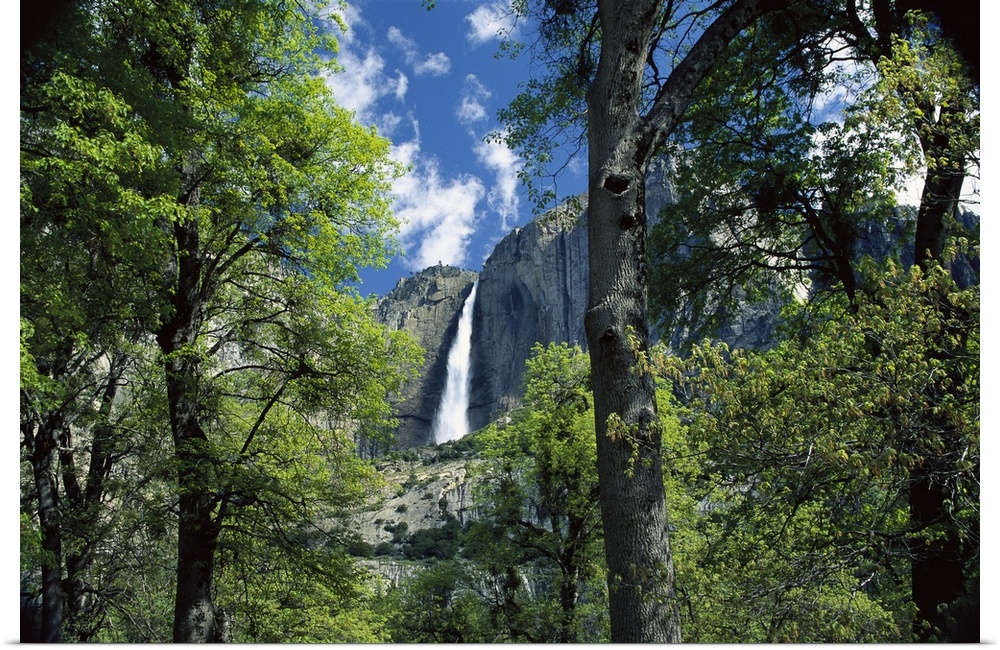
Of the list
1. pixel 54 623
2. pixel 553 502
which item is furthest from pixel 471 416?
pixel 54 623

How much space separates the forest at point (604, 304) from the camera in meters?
3.63

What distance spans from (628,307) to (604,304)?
13cm

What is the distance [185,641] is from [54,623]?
7.62 feet

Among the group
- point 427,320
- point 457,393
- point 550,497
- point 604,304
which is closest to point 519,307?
point 427,320

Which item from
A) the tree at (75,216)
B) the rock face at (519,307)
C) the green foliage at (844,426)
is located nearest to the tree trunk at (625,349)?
the green foliage at (844,426)

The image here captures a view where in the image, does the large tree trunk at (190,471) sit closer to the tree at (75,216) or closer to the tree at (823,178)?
the tree at (75,216)

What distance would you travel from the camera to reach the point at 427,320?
103125 mm

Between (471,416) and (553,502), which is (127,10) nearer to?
(553,502)

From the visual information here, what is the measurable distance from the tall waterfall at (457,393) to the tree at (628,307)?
94.4 m

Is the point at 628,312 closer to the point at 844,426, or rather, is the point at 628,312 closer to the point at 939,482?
the point at 844,426

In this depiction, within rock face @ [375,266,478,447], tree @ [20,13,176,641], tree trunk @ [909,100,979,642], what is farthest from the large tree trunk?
rock face @ [375,266,478,447]

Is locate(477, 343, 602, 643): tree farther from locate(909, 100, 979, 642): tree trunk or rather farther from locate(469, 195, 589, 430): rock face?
locate(469, 195, 589, 430): rock face

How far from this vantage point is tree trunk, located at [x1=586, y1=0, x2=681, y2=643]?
3.46 m

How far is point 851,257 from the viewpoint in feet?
25.6
